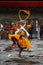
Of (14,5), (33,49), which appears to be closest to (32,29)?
(33,49)

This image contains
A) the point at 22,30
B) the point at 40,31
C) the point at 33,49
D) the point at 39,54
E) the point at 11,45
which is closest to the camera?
the point at 22,30

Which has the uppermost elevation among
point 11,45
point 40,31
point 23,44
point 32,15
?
point 32,15

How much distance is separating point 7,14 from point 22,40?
1.48m

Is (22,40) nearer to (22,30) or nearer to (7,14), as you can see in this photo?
(22,30)

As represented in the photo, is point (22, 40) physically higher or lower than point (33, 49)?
higher

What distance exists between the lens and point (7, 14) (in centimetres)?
92

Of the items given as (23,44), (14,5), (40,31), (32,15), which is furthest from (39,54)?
(14,5)

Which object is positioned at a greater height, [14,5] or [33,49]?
[14,5]

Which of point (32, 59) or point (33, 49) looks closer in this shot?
point (32, 59)

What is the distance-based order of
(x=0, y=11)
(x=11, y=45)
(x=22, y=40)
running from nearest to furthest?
(x=0, y=11) → (x=22, y=40) → (x=11, y=45)

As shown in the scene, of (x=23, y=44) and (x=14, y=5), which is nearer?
(x=14, y=5)

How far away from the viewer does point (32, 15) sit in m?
0.94

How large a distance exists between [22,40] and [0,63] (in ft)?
1.52

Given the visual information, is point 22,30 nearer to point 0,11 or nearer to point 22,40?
point 22,40
